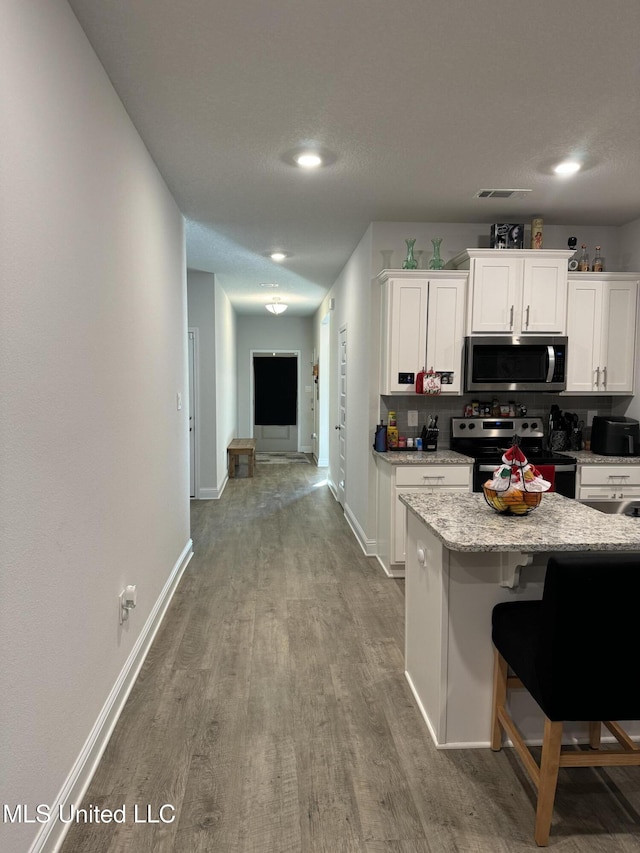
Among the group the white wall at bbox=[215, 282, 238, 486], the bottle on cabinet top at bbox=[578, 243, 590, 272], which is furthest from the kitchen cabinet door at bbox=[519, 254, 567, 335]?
the white wall at bbox=[215, 282, 238, 486]

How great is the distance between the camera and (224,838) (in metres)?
1.77

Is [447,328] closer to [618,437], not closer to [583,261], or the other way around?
[583,261]

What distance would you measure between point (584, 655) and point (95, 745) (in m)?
1.74

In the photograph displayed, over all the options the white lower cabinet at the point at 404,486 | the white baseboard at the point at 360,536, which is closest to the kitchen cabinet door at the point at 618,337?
the white lower cabinet at the point at 404,486

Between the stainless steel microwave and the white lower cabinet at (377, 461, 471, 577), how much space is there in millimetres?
680

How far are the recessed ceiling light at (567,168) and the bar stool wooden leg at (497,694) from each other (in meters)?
2.68

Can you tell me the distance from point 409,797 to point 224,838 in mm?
635

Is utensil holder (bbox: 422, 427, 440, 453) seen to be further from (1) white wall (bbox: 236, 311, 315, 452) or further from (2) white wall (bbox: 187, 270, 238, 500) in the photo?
(1) white wall (bbox: 236, 311, 315, 452)

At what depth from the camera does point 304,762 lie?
7.05 ft

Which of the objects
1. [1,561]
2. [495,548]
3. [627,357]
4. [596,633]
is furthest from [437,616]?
[627,357]

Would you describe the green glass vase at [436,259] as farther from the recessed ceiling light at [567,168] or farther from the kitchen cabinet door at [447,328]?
the recessed ceiling light at [567,168]

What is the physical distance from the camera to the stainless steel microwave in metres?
4.25

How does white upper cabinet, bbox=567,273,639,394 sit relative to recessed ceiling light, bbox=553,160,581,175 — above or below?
below

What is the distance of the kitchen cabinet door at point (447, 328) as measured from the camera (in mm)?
4211
